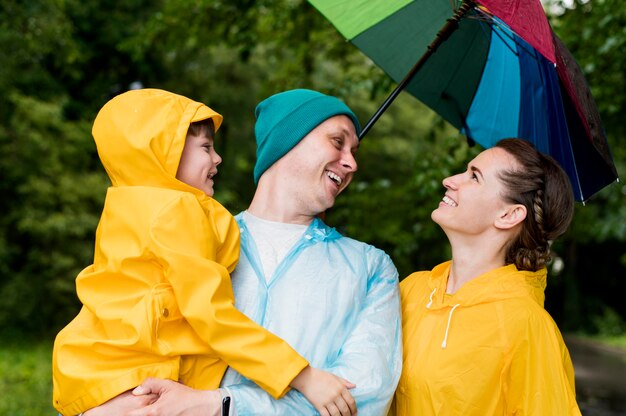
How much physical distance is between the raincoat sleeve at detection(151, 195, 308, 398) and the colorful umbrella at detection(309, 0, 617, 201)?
4.11 feet

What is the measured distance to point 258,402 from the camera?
225 centimetres

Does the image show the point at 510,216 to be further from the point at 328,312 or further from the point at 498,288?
the point at 328,312

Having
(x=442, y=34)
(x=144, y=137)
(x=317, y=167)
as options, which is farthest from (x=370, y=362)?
(x=442, y=34)

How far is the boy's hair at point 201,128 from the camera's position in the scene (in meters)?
2.52

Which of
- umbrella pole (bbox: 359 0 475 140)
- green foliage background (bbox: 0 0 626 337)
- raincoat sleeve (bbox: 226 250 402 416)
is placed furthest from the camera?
green foliage background (bbox: 0 0 626 337)

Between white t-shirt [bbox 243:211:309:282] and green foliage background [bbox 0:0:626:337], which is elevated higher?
white t-shirt [bbox 243:211:309:282]

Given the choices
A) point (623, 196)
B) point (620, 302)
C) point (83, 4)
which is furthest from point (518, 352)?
point (620, 302)

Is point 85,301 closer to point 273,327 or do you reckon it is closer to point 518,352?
point 273,327

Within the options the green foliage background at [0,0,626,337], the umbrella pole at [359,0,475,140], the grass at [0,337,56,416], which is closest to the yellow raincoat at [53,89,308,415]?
the umbrella pole at [359,0,475,140]

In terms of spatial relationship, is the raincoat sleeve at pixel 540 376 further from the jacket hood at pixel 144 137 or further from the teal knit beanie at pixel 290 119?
the jacket hood at pixel 144 137

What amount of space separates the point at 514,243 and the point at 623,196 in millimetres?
Answer: 6335

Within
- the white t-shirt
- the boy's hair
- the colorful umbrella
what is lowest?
the white t-shirt

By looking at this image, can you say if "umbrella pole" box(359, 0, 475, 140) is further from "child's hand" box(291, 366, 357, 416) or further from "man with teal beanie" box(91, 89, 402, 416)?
"child's hand" box(291, 366, 357, 416)

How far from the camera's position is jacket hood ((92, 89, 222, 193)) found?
2361 mm
